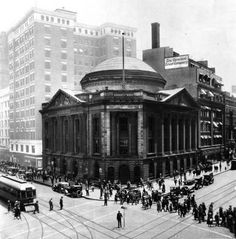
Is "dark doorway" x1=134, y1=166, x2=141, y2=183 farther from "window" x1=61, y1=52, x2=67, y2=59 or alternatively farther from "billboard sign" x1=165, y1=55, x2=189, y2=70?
"window" x1=61, y1=52, x2=67, y2=59

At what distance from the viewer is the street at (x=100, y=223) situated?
2595 centimetres

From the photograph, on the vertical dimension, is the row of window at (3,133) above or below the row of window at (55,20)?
below

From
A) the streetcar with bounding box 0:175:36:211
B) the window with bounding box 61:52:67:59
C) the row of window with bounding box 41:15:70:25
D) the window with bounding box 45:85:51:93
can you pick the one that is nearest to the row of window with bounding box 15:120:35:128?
the window with bounding box 45:85:51:93

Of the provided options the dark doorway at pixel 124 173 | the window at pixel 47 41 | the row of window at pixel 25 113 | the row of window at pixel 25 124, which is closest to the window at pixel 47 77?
the window at pixel 47 41

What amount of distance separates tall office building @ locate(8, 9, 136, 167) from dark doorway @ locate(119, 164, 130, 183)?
3378 centimetres

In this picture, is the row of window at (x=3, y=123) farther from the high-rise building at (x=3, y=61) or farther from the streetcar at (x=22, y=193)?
the streetcar at (x=22, y=193)

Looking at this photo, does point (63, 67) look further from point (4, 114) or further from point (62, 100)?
point (4, 114)

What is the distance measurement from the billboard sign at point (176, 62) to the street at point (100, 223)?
4161 centimetres

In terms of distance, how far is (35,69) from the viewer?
3152 inches

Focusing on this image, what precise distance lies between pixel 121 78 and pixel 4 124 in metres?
59.9

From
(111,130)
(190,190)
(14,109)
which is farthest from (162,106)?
(14,109)

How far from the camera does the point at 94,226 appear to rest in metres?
28.5

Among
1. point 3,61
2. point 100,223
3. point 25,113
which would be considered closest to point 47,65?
point 25,113

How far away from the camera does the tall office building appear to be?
80438 millimetres
